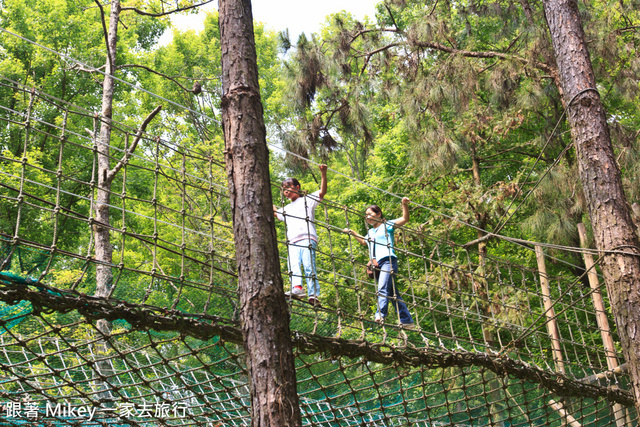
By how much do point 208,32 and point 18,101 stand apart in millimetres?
5024

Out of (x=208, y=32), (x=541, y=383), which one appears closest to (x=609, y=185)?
(x=541, y=383)

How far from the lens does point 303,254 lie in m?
3.16

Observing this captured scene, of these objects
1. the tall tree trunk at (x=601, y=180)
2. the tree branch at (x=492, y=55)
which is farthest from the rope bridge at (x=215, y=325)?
the tree branch at (x=492, y=55)

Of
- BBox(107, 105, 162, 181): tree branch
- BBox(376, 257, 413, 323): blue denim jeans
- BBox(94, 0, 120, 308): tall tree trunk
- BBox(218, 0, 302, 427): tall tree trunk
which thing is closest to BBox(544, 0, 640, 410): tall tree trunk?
BBox(376, 257, 413, 323): blue denim jeans

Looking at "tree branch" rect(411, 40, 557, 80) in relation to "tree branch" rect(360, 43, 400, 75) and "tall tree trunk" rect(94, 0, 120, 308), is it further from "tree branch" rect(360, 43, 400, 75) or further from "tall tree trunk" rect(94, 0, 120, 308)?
"tall tree trunk" rect(94, 0, 120, 308)

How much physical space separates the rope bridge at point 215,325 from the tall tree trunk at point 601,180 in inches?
11.2

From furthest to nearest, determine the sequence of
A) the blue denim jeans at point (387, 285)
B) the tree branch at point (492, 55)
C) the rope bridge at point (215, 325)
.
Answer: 1. the tree branch at point (492, 55)
2. the blue denim jeans at point (387, 285)
3. the rope bridge at point (215, 325)

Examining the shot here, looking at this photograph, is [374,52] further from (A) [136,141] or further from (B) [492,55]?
(A) [136,141]

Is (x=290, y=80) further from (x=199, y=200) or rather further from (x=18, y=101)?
(x=18, y=101)

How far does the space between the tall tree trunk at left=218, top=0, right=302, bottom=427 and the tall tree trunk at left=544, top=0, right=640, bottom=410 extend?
175 centimetres

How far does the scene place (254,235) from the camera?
1904 mm

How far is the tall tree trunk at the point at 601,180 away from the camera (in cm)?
276

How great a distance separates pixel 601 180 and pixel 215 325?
197cm

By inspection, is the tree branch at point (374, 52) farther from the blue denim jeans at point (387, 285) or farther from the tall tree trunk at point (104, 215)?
the blue denim jeans at point (387, 285)
